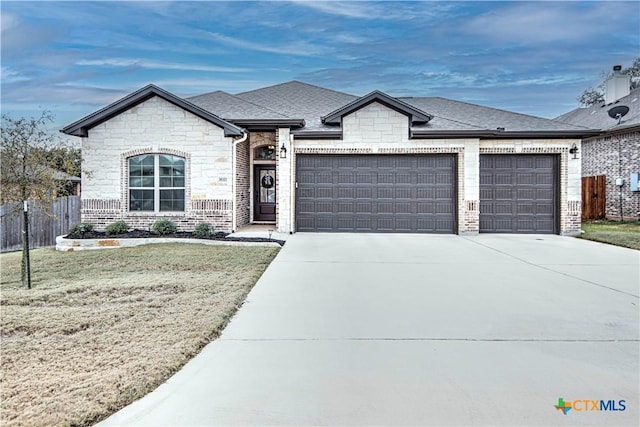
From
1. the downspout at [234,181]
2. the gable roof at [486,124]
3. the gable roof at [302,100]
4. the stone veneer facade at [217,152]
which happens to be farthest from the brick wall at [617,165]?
the downspout at [234,181]

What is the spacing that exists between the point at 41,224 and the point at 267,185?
768cm

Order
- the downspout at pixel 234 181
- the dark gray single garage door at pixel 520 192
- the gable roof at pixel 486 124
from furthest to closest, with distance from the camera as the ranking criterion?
the dark gray single garage door at pixel 520 192 → the gable roof at pixel 486 124 → the downspout at pixel 234 181

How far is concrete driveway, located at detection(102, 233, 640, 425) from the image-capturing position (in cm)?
316

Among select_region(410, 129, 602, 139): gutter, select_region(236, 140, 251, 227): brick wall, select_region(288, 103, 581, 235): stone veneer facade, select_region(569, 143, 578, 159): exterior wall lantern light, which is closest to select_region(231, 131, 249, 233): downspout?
select_region(236, 140, 251, 227): brick wall

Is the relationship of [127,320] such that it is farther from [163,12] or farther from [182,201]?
[163,12]

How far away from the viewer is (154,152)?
A: 44.2ft

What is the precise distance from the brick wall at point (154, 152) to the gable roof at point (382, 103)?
12.0 feet

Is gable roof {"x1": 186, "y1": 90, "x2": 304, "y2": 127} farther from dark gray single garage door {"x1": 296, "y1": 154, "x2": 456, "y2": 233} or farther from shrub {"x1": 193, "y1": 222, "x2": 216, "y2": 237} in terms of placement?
shrub {"x1": 193, "y1": 222, "x2": 216, "y2": 237}

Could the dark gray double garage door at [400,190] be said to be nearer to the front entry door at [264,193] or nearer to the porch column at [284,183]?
the porch column at [284,183]

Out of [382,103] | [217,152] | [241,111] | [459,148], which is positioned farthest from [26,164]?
[459,148]

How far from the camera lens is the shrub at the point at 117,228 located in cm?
1284

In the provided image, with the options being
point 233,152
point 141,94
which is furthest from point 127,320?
point 141,94

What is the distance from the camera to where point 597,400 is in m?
3.38

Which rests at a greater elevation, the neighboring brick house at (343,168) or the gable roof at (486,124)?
the gable roof at (486,124)
